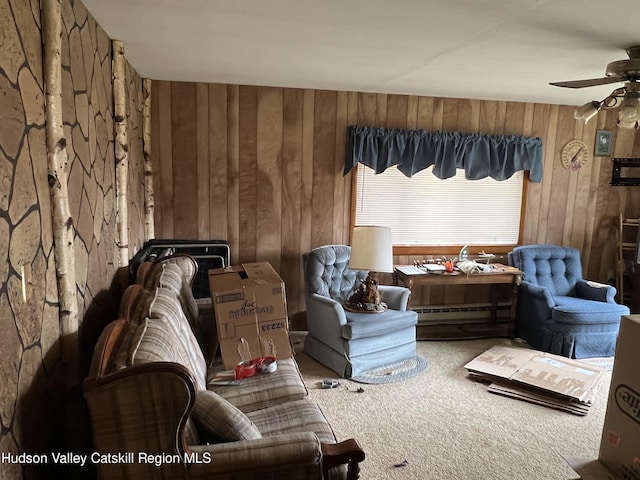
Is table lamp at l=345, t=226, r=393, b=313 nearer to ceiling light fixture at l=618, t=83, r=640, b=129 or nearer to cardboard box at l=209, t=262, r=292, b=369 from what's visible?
cardboard box at l=209, t=262, r=292, b=369

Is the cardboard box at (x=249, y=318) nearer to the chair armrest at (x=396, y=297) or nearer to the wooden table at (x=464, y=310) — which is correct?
the chair armrest at (x=396, y=297)

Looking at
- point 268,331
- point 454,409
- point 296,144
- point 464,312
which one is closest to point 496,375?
point 454,409

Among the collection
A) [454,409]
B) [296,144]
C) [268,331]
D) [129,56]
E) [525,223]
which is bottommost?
[454,409]

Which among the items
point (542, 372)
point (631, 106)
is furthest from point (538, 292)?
point (631, 106)

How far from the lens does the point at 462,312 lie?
4727mm

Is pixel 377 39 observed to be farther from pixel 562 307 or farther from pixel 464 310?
pixel 464 310

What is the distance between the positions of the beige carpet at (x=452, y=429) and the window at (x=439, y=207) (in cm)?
156

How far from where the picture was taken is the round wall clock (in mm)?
4672

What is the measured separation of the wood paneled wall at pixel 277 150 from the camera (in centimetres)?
402

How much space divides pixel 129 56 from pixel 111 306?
5.61 ft

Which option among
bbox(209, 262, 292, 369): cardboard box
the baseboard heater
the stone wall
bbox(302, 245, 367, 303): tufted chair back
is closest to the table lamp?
bbox(302, 245, 367, 303): tufted chair back

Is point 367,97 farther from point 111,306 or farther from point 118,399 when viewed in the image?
point 118,399

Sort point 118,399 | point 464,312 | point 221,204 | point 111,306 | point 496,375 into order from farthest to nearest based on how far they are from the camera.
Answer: point 464,312 → point 221,204 → point 496,375 → point 111,306 → point 118,399

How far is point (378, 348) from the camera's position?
352cm
